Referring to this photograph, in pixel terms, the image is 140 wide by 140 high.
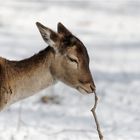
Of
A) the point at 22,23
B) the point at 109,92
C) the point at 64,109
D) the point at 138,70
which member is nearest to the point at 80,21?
the point at 22,23

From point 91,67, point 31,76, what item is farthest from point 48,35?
point 91,67

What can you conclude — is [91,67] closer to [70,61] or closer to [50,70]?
[50,70]

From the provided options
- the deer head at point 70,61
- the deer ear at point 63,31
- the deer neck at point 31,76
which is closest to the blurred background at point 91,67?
the deer neck at point 31,76

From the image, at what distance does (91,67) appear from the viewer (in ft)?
39.7

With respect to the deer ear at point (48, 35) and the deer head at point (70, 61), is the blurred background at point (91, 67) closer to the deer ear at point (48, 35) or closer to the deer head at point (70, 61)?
the deer head at point (70, 61)

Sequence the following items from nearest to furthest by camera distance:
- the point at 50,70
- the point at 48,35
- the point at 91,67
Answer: the point at 48,35 < the point at 50,70 < the point at 91,67

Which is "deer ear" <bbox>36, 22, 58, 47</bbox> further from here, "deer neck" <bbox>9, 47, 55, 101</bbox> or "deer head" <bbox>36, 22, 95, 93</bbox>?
"deer neck" <bbox>9, 47, 55, 101</bbox>

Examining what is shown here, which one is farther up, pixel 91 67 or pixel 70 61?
pixel 70 61

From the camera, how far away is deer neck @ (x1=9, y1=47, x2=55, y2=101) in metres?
6.67

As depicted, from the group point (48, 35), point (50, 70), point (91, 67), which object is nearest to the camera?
point (48, 35)

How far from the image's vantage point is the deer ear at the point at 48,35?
635cm

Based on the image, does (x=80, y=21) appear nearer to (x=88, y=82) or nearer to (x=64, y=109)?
(x=64, y=109)

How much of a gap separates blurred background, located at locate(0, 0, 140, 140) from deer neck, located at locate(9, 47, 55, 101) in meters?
1.39

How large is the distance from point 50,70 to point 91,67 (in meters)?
5.46
